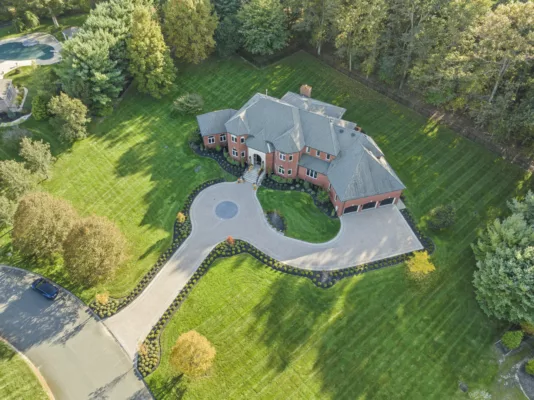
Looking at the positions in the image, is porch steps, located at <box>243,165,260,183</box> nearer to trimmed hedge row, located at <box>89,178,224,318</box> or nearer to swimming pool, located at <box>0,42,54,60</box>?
trimmed hedge row, located at <box>89,178,224,318</box>

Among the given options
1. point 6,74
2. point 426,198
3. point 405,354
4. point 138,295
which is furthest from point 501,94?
point 6,74

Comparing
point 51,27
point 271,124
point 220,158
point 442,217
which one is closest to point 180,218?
point 220,158

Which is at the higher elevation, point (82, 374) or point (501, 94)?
point (501, 94)

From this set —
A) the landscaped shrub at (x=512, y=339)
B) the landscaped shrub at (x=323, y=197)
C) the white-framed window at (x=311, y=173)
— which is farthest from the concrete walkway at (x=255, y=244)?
the landscaped shrub at (x=512, y=339)

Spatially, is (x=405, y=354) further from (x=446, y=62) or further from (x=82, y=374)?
(x=446, y=62)

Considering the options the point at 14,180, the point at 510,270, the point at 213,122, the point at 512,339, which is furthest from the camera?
the point at 213,122

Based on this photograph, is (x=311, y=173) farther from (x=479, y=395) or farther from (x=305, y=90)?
(x=479, y=395)
